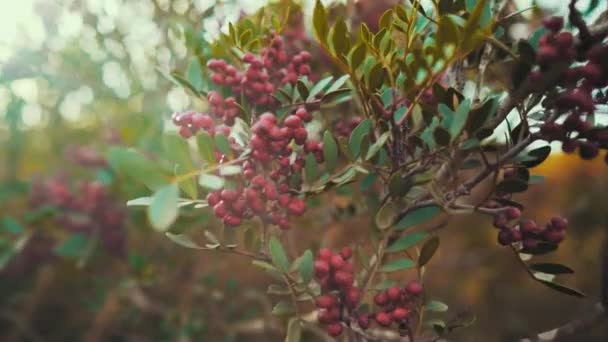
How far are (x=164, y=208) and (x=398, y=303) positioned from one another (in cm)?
37

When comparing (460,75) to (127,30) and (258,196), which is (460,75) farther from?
(127,30)

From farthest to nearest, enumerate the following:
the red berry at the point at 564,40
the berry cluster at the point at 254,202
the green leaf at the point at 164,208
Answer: the berry cluster at the point at 254,202
the red berry at the point at 564,40
the green leaf at the point at 164,208

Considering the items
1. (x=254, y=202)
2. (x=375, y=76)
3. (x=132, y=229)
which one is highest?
(x=375, y=76)

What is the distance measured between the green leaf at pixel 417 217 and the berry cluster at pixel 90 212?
1131mm

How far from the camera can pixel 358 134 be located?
2.05ft

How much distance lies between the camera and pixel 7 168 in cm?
215

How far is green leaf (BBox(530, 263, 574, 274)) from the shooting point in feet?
2.26

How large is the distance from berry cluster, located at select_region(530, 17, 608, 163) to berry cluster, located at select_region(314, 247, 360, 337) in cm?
27

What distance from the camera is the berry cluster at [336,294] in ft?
2.21

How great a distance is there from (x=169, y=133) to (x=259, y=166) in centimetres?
18

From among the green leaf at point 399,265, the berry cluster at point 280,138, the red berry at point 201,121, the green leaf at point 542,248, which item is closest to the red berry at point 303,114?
the berry cluster at point 280,138

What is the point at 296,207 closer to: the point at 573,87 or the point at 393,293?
the point at 393,293

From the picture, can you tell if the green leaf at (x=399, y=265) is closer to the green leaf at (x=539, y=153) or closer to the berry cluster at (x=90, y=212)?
the green leaf at (x=539, y=153)

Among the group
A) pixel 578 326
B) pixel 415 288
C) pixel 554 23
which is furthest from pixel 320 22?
pixel 578 326
